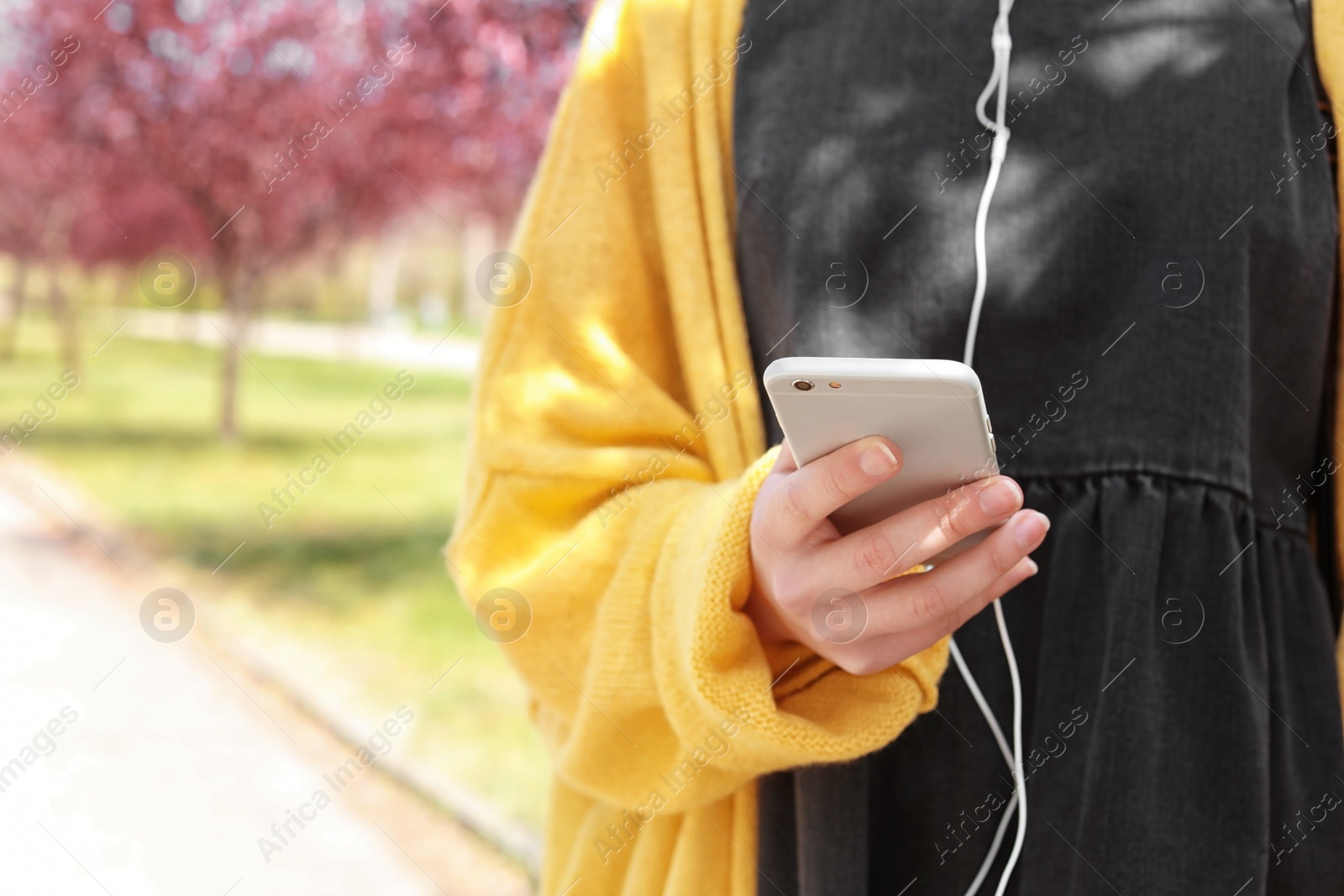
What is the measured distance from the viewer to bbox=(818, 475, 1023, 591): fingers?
76 cm

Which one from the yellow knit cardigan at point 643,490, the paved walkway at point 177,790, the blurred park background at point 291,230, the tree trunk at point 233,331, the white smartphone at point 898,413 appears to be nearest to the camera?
the white smartphone at point 898,413

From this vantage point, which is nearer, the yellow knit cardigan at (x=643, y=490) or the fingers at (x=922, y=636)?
the fingers at (x=922, y=636)

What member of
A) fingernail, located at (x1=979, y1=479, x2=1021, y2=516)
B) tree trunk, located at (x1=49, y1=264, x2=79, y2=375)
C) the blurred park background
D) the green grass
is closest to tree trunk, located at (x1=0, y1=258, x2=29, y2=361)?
the green grass

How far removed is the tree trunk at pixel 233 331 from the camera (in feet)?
26.7

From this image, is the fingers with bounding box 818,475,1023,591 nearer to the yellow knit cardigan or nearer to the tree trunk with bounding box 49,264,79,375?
the yellow knit cardigan

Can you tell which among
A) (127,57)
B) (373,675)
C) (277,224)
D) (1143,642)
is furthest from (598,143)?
(277,224)

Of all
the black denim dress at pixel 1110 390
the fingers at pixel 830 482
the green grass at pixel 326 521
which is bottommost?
the green grass at pixel 326 521

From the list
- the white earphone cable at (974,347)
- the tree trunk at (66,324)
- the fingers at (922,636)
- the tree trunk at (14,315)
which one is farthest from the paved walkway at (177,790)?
the tree trunk at (14,315)

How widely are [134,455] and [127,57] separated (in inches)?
175

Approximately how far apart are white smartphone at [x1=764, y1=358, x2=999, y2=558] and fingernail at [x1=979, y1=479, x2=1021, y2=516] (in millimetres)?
43

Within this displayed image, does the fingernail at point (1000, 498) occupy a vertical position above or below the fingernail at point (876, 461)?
below

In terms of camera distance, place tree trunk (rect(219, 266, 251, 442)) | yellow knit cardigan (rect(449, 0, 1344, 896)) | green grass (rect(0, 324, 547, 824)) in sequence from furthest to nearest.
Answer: tree trunk (rect(219, 266, 251, 442)) < green grass (rect(0, 324, 547, 824)) < yellow knit cardigan (rect(449, 0, 1344, 896))

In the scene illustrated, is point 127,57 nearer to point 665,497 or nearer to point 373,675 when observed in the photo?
point 373,675

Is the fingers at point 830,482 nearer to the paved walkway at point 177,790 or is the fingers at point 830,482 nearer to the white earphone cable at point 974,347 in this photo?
Result: the white earphone cable at point 974,347
